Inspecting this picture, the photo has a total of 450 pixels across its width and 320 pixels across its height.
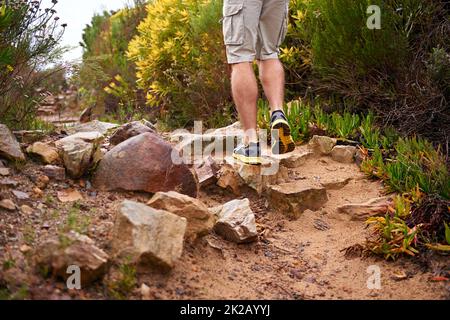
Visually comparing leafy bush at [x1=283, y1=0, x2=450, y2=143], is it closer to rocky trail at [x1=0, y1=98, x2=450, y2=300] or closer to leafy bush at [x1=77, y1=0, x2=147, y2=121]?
rocky trail at [x1=0, y1=98, x2=450, y2=300]

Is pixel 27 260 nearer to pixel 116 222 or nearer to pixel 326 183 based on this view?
pixel 116 222

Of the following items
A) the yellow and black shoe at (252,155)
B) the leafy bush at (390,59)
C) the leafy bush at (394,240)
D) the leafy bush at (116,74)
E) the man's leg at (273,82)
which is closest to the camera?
the leafy bush at (394,240)

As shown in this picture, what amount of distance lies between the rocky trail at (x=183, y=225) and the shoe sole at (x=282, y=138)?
124mm

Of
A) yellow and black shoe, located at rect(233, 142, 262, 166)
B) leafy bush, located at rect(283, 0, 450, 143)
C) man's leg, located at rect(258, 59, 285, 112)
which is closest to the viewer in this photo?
yellow and black shoe, located at rect(233, 142, 262, 166)

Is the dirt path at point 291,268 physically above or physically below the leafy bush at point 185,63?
below

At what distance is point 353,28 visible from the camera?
5105 millimetres

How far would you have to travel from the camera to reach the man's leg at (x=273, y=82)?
13.6 ft

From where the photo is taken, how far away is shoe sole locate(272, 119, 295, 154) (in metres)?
4.03

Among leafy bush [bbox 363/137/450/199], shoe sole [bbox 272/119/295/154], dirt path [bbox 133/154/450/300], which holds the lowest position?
dirt path [bbox 133/154/450/300]

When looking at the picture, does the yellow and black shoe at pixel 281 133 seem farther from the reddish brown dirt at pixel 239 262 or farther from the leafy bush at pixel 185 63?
the leafy bush at pixel 185 63

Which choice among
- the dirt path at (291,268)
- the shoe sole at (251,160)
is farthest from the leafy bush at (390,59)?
the shoe sole at (251,160)

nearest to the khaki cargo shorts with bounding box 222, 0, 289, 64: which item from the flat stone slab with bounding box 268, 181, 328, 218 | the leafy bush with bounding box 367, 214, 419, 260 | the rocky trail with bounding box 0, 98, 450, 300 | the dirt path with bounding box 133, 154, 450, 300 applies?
the rocky trail with bounding box 0, 98, 450, 300

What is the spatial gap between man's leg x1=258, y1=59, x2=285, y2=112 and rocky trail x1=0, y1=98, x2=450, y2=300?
447 mm
